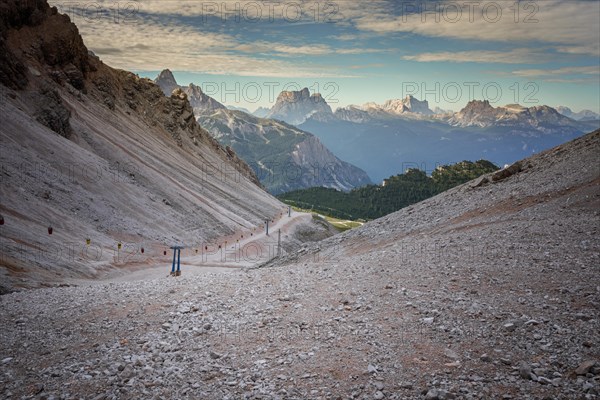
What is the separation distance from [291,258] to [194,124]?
110m

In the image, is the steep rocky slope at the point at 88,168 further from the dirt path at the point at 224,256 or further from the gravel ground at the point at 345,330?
the gravel ground at the point at 345,330

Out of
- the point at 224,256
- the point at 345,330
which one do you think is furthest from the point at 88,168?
the point at 345,330

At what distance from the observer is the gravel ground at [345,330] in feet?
→ 32.7

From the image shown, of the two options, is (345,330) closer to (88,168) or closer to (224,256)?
(224,256)

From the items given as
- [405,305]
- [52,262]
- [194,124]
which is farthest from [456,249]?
[194,124]

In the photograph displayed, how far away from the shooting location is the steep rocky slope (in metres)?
37.2

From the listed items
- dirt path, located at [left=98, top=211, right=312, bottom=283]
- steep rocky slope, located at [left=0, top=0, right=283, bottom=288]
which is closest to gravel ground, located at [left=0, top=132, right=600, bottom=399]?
dirt path, located at [left=98, top=211, right=312, bottom=283]

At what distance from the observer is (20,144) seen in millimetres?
50719

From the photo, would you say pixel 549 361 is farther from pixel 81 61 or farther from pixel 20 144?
pixel 81 61

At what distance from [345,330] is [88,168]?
182ft

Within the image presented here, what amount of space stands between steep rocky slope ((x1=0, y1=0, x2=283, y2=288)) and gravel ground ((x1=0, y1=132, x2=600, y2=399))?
13.6 m

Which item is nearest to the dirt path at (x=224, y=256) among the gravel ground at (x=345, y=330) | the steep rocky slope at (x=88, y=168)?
the steep rocky slope at (x=88, y=168)

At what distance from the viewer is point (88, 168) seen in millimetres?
57406

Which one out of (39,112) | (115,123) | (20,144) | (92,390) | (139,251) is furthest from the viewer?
(115,123)
